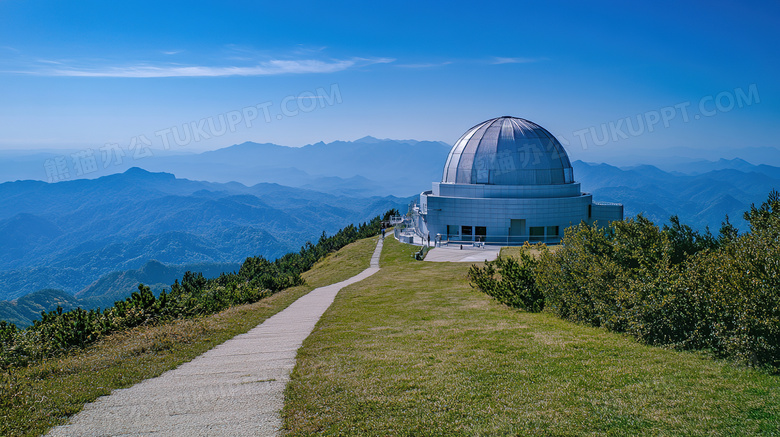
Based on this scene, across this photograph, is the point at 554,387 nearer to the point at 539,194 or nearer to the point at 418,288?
the point at 418,288

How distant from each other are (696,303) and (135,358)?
13198mm

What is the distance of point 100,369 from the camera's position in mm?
10312

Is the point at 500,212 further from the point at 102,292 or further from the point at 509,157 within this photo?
the point at 102,292

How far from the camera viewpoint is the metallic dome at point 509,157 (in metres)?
46.4

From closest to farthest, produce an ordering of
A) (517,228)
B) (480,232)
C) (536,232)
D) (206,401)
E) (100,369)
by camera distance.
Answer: (206,401)
(100,369)
(517,228)
(536,232)
(480,232)

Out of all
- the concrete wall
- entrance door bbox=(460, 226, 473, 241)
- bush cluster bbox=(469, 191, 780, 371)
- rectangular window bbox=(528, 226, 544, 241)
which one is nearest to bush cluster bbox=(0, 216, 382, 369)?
bush cluster bbox=(469, 191, 780, 371)

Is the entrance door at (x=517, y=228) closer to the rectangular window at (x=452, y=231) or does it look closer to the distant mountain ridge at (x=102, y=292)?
the rectangular window at (x=452, y=231)

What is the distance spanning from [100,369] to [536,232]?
39.7 m

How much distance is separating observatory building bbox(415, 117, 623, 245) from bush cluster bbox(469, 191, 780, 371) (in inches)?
1076

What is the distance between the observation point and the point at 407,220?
5853 cm

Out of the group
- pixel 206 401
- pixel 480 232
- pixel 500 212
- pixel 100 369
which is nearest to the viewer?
pixel 206 401

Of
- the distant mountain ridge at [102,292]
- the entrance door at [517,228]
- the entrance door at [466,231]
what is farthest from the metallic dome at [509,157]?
the distant mountain ridge at [102,292]

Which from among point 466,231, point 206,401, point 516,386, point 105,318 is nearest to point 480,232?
point 466,231

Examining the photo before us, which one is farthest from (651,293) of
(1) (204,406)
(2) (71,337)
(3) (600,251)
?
(2) (71,337)
